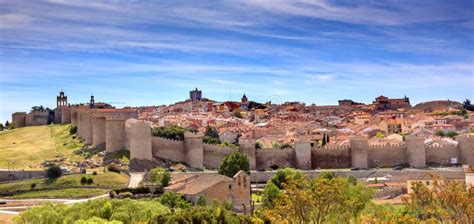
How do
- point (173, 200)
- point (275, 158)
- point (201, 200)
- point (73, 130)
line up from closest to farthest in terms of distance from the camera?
point (201, 200)
point (173, 200)
point (275, 158)
point (73, 130)

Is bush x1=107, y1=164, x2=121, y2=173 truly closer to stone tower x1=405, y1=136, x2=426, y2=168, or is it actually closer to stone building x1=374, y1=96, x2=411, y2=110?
stone tower x1=405, y1=136, x2=426, y2=168

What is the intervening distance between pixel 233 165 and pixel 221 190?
27.2 feet

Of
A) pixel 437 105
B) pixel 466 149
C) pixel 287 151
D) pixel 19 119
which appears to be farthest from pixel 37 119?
pixel 437 105

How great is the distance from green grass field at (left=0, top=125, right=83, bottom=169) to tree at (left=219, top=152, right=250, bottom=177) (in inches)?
348

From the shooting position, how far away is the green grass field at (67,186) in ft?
111

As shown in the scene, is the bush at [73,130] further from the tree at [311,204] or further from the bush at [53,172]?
the tree at [311,204]

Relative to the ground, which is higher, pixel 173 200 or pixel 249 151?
pixel 249 151

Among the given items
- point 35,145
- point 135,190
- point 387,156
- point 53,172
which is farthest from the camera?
point 35,145

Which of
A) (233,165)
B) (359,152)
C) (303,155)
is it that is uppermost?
(359,152)

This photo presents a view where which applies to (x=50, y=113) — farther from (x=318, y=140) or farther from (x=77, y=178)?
(x=77, y=178)

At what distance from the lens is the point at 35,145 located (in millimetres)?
49406

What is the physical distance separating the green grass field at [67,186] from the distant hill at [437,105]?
2320 inches

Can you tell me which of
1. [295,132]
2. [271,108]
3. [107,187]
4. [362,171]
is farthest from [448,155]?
[271,108]

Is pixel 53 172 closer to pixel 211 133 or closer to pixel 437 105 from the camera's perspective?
pixel 211 133
